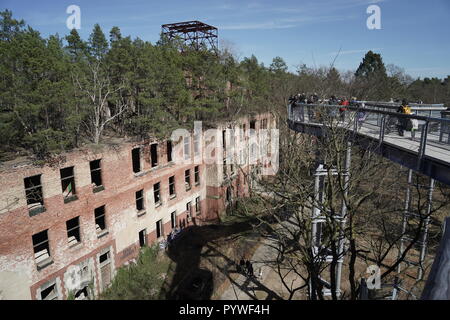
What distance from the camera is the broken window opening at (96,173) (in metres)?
18.3

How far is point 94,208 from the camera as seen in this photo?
59.1 ft

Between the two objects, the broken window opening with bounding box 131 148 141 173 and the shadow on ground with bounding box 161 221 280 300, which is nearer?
the shadow on ground with bounding box 161 221 280 300

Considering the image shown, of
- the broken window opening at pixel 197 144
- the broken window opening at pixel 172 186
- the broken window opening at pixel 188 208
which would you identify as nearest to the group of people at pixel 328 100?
→ the broken window opening at pixel 197 144

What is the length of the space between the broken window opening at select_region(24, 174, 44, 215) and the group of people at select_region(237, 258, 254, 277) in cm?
1325

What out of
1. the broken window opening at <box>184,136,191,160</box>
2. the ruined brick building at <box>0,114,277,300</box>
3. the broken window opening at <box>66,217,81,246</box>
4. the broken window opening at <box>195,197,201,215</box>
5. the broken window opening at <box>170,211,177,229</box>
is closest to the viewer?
the ruined brick building at <box>0,114,277,300</box>

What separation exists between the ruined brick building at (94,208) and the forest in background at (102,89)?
1538 mm

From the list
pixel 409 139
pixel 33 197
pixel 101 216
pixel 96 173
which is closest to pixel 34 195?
pixel 33 197

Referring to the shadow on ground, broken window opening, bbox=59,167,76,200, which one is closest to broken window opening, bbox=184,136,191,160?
the shadow on ground

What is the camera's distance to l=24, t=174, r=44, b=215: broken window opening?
14.8 metres

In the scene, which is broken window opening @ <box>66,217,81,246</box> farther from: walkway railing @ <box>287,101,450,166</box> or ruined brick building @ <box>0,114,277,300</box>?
walkway railing @ <box>287,101,450,166</box>

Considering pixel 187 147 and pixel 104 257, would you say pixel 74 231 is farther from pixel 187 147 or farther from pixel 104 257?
pixel 187 147

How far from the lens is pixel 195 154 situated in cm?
2772
